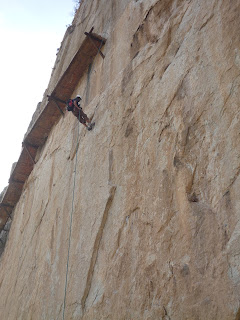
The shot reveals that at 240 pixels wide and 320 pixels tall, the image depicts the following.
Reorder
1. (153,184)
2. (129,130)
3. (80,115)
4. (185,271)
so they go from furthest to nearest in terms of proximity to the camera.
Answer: (80,115)
(129,130)
(153,184)
(185,271)

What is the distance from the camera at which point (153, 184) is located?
4672mm

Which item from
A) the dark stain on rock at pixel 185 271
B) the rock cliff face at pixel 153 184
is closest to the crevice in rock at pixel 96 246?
the rock cliff face at pixel 153 184

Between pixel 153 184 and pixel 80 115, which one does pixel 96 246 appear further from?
pixel 80 115

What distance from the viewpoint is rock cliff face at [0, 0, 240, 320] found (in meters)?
3.58

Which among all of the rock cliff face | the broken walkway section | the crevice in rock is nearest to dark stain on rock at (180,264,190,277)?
the rock cliff face

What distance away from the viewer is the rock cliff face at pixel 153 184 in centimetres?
358

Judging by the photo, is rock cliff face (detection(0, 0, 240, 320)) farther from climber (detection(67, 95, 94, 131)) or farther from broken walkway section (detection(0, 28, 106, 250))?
broken walkway section (detection(0, 28, 106, 250))

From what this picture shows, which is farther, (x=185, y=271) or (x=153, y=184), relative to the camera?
(x=153, y=184)

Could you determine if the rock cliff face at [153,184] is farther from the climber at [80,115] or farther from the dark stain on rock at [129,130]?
the climber at [80,115]

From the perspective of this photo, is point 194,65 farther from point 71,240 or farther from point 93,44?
point 93,44

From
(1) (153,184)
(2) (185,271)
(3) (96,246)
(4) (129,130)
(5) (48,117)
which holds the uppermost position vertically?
(5) (48,117)

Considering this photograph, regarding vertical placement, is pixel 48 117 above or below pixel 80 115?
above

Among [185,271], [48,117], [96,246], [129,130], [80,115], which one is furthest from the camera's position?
[48,117]

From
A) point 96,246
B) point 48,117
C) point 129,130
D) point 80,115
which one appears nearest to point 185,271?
point 96,246
